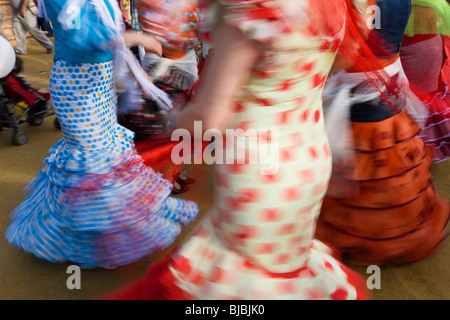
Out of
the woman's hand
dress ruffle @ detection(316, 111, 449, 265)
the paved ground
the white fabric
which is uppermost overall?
the woman's hand

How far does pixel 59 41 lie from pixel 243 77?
4.49 ft

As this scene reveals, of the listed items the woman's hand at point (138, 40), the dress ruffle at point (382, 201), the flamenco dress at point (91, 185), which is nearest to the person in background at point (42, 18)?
the flamenco dress at point (91, 185)

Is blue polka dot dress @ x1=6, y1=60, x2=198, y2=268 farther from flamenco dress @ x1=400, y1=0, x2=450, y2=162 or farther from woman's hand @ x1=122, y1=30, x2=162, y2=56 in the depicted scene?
flamenco dress @ x1=400, y1=0, x2=450, y2=162

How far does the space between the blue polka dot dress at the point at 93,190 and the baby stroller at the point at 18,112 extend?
2.11 m

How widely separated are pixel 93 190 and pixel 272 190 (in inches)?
47.8

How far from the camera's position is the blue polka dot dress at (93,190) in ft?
6.65

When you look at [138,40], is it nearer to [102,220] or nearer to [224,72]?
[102,220]

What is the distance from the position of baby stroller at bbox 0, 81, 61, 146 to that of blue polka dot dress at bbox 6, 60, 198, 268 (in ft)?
6.92

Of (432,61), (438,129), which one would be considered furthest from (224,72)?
(432,61)

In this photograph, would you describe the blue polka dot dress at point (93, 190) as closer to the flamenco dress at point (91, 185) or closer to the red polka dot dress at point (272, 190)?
the flamenco dress at point (91, 185)

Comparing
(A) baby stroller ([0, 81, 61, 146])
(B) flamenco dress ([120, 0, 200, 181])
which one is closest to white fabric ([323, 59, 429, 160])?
(B) flamenco dress ([120, 0, 200, 181])

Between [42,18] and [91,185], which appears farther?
[42,18]

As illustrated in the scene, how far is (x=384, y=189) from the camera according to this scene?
202 cm

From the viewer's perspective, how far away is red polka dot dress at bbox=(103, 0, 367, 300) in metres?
1.01
